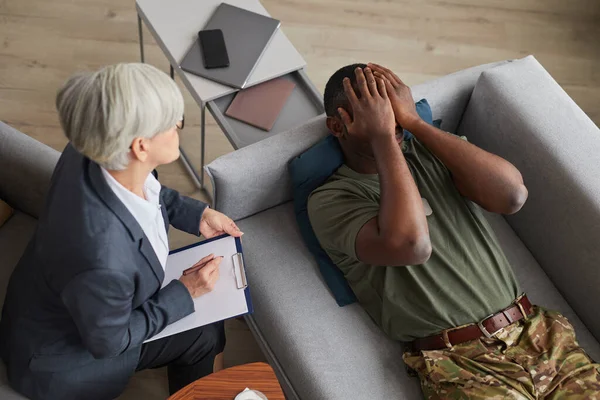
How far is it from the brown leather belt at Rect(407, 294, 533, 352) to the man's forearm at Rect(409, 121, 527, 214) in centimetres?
30

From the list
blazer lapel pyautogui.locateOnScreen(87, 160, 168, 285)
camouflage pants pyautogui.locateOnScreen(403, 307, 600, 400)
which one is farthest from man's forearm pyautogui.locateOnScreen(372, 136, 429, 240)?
blazer lapel pyautogui.locateOnScreen(87, 160, 168, 285)

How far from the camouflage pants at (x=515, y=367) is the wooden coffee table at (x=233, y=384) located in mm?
440

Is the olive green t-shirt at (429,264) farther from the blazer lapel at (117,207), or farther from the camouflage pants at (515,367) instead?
the blazer lapel at (117,207)

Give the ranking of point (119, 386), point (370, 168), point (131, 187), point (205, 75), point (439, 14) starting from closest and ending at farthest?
1. point (131, 187)
2. point (119, 386)
3. point (370, 168)
4. point (205, 75)
5. point (439, 14)

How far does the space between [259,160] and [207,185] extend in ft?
2.46

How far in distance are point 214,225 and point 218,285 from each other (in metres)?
0.19

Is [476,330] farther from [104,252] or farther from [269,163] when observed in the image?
[104,252]

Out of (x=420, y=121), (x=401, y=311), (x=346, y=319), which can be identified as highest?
(x=420, y=121)

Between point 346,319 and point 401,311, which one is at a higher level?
point 401,311

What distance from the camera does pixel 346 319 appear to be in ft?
6.72

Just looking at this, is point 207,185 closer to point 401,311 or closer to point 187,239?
point 187,239

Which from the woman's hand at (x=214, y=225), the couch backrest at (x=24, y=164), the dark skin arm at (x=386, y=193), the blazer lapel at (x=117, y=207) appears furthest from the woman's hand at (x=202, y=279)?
the couch backrest at (x=24, y=164)

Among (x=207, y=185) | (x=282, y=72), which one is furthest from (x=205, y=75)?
Answer: (x=207, y=185)

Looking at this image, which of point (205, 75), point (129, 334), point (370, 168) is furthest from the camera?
point (205, 75)
